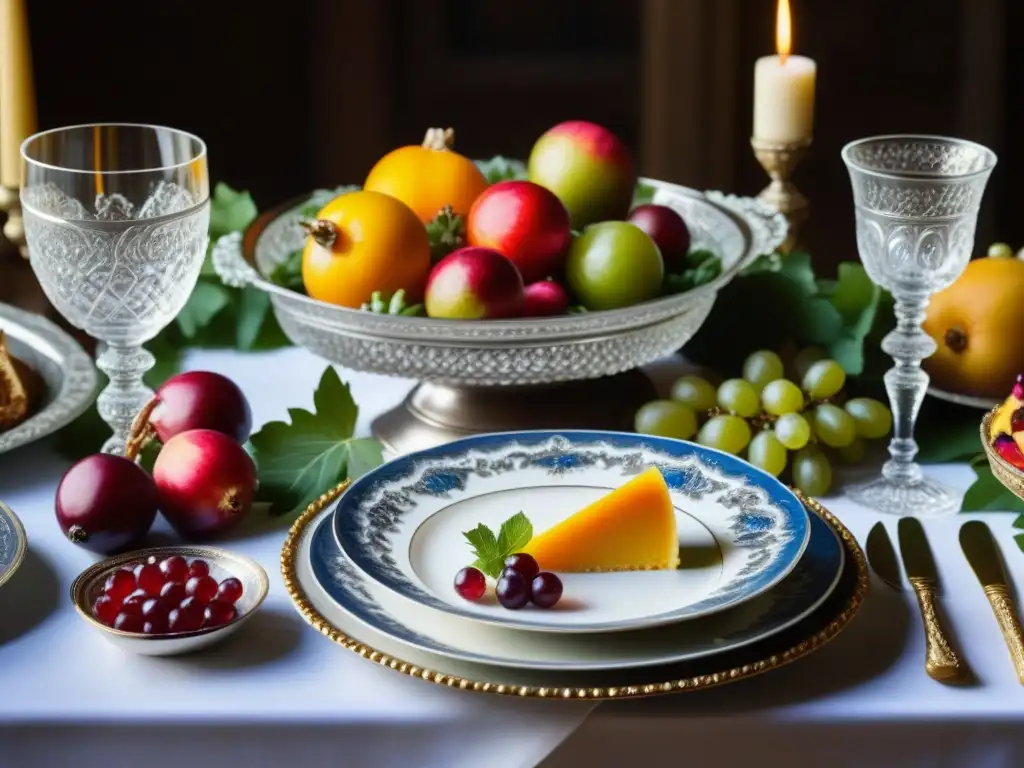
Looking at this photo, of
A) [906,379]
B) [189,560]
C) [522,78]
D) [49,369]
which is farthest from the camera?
[522,78]

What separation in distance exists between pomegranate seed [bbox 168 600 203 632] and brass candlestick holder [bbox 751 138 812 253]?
66 cm

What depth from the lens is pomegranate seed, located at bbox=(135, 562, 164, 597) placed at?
679 millimetres

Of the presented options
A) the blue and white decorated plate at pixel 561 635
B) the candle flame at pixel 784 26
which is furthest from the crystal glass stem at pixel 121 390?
the candle flame at pixel 784 26

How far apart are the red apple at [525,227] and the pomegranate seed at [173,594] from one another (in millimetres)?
351

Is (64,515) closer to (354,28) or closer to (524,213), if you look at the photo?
(524,213)

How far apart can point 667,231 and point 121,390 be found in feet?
1.31

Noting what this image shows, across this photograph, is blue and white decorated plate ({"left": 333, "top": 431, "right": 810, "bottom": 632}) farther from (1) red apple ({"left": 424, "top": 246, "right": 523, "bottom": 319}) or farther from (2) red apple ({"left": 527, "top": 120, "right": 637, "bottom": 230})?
(2) red apple ({"left": 527, "top": 120, "right": 637, "bottom": 230})

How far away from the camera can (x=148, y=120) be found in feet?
8.20

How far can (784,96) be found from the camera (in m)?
1.13

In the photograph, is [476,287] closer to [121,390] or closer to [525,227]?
[525,227]

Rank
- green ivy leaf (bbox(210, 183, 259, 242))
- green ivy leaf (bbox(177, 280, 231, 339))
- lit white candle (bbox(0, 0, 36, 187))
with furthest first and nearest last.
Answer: green ivy leaf (bbox(210, 183, 259, 242)) → green ivy leaf (bbox(177, 280, 231, 339)) → lit white candle (bbox(0, 0, 36, 187))

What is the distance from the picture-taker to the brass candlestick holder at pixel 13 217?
106 cm

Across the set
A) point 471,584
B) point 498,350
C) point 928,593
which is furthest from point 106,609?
point 928,593

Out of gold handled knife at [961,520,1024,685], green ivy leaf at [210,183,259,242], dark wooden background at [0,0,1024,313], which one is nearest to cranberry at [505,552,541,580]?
gold handled knife at [961,520,1024,685]
